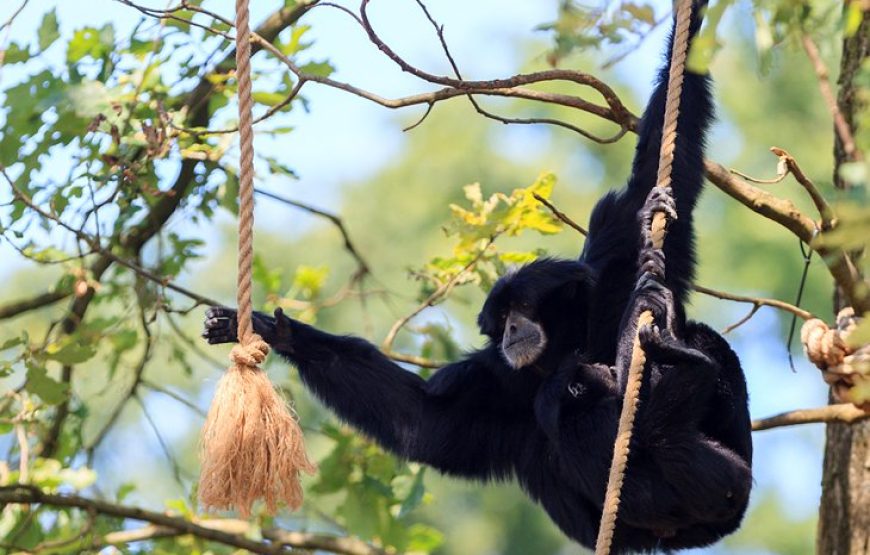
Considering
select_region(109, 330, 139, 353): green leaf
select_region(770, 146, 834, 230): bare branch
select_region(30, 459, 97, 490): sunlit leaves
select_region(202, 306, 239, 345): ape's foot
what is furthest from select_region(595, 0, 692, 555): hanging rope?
select_region(109, 330, 139, 353): green leaf

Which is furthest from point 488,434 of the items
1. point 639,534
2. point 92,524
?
point 92,524

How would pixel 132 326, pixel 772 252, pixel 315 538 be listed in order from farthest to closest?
pixel 772 252, pixel 132 326, pixel 315 538

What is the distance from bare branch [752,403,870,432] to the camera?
6254 mm

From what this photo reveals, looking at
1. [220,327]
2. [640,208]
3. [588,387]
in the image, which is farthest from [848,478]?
[220,327]

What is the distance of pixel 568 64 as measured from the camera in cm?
2623

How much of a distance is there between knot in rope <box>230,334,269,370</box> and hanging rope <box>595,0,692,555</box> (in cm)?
157

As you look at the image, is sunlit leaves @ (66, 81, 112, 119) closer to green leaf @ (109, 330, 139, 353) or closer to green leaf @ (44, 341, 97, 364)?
green leaf @ (44, 341, 97, 364)

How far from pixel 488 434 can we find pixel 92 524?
2667mm

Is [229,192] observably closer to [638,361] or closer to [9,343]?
[9,343]

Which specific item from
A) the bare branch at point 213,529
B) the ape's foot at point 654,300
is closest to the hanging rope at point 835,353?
the ape's foot at point 654,300

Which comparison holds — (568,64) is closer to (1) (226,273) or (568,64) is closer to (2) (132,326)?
(1) (226,273)

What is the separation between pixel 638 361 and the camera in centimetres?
473

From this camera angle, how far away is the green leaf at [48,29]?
6.94 meters

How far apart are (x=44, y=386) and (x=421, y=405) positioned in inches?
89.4
